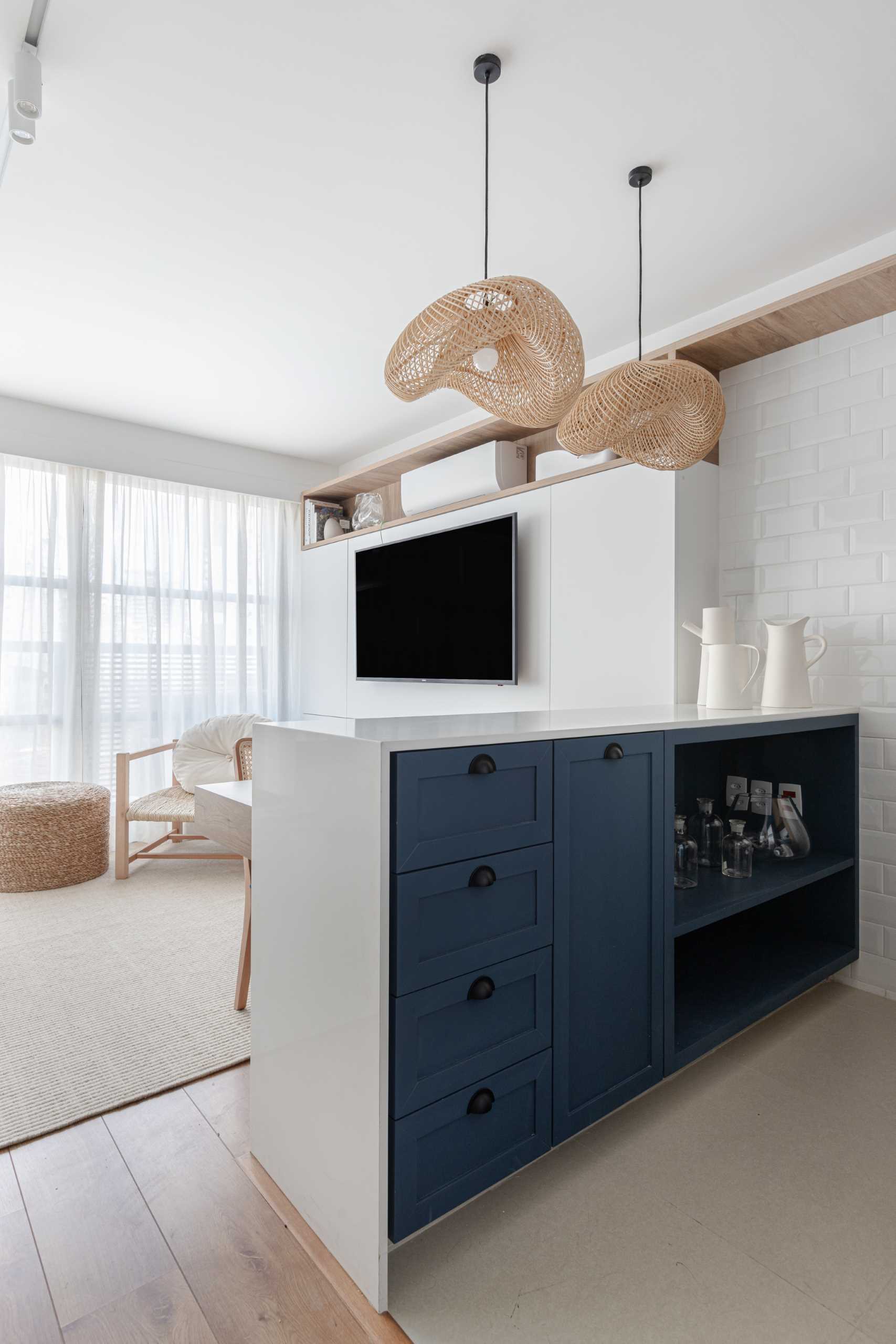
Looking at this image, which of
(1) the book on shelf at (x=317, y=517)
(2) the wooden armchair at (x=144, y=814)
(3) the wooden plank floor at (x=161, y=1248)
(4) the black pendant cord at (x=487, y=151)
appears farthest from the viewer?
(1) the book on shelf at (x=317, y=517)

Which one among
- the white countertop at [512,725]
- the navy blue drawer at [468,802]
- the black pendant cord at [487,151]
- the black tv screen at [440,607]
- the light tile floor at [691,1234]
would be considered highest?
Answer: the black pendant cord at [487,151]

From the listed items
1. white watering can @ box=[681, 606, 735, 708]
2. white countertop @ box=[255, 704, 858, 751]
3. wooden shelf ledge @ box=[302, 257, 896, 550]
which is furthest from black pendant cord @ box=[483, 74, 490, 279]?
white watering can @ box=[681, 606, 735, 708]

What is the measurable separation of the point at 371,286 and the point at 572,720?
79.6 inches

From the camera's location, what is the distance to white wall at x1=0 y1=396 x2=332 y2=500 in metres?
3.96

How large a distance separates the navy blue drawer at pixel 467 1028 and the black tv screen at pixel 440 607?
1.97 m

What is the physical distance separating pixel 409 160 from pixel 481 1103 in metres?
2.36

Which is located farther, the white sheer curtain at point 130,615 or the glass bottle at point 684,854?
the white sheer curtain at point 130,615

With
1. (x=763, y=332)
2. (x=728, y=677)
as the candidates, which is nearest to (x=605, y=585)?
(x=728, y=677)

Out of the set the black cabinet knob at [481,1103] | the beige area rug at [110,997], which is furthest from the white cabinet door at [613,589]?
the beige area rug at [110,997]

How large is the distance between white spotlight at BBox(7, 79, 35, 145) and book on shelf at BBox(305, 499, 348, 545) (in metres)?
3.12

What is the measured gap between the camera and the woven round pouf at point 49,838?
337 centimetres

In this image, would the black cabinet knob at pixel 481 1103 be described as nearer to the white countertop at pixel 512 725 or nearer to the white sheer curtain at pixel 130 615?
the white countertop at pixel 512 725

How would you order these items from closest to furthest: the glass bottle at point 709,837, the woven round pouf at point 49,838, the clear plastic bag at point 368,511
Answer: the glass bottle at point 709,837 < the woven round pouf at point 49,838 < the clear plastic bag at point 368,511

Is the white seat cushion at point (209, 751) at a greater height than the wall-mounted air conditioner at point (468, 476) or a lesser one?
lesser
